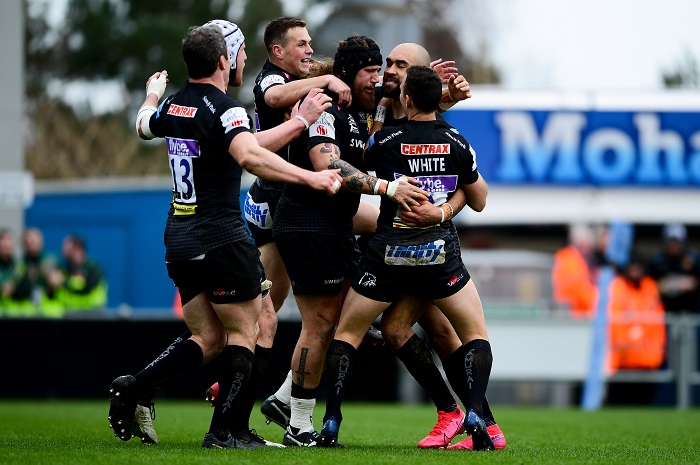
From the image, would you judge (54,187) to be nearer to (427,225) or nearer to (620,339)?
(620,339)

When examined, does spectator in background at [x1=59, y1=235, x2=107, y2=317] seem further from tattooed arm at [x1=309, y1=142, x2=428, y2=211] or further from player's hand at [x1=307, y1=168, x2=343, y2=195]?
player's hand at [x1=307, y1=168, x2=343, y2=195]

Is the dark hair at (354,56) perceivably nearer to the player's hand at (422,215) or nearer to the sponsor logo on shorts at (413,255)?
the player's hand at (422,215)

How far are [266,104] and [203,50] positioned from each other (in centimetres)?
87

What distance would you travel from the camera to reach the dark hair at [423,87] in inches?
298

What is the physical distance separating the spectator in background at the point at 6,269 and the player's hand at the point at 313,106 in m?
9.43

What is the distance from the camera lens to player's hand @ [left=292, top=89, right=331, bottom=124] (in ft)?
24.6

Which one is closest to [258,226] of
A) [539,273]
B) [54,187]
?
[539,273]

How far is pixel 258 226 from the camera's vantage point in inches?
340

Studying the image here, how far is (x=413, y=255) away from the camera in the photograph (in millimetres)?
7559

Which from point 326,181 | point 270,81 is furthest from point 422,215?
point 270,81

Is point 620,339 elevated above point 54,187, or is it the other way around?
point 54,187

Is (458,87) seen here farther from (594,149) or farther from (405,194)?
(594,149)

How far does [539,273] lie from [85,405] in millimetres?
6620

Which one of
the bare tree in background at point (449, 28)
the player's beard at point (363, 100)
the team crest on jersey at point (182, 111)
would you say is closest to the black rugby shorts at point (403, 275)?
the player's beard at point (363, 100)
